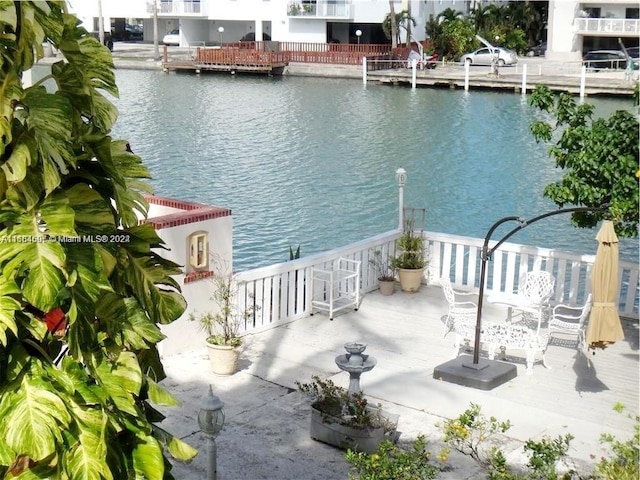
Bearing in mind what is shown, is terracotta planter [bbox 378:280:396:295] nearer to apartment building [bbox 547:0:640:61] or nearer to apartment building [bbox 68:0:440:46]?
apartment building [bbox 547:0:640:61]

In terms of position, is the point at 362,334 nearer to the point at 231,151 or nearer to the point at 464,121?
the point at 231,151

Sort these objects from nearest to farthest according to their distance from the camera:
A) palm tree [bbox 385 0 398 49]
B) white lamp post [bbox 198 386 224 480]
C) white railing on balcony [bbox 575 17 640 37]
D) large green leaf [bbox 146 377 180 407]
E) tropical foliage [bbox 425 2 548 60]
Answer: large green leaf [bbox 146 377 180 407] < white lamp post [bbox 198 386 224 480] < white railing on balcony [bbox 575 17 640 37] < palm tree [bbox 385 0 398 49] < tropical foliage [bbox 425 2 548 60]

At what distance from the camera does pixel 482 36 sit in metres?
57.3

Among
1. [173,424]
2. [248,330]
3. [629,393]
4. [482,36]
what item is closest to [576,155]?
[629,393]

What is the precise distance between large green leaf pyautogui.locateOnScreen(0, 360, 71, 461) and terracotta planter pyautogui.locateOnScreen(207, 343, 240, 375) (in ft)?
20.3

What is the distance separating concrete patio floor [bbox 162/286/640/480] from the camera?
8266mm

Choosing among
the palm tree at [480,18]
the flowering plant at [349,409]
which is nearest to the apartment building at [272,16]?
the palm tree at [480,18]

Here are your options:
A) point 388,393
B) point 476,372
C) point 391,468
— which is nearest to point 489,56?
point 476,372

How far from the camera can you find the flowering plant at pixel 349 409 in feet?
27.0

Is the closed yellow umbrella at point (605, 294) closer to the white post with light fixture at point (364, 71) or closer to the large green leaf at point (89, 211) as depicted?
the large green leaf at point (89, 211)

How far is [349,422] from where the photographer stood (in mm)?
8266

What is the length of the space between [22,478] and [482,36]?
55.8 metres

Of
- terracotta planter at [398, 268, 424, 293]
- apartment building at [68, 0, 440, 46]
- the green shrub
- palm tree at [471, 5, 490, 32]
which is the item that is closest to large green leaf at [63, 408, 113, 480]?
the green shrub

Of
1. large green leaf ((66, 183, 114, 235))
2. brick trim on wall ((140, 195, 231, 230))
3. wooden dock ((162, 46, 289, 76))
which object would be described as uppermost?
large green leaf ((66, 183, 114, 235))
